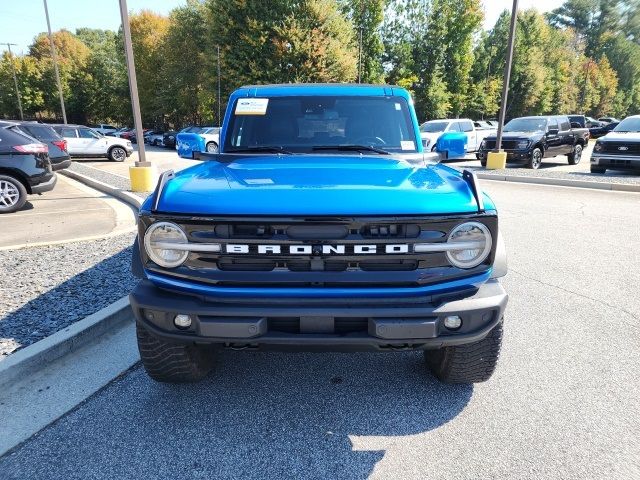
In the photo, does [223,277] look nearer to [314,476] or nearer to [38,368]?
[314,476]

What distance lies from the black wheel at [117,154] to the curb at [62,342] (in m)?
19.5

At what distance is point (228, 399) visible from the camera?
2.74 m

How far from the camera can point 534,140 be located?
15.7 m

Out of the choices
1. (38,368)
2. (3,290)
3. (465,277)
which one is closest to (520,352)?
(465,277)

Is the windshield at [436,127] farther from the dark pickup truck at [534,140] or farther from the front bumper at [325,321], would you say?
the front bumper at [325,321]

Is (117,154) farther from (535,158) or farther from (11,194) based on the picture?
(535,158)

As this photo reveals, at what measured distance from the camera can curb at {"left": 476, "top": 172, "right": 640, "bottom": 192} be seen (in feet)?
37.5

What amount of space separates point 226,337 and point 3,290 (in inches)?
127

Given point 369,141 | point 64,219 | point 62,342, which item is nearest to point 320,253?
point 369,141

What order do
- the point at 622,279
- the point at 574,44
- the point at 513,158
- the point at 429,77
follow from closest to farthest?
the point at 622,279 < the point at 513,158 < the point at 429,77 < the point at 574,44

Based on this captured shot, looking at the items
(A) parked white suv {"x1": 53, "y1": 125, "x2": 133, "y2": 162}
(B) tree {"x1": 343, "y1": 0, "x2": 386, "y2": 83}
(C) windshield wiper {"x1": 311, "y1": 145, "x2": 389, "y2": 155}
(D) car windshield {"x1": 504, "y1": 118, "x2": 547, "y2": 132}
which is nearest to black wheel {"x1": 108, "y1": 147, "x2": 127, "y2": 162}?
(A) parked white suv {"x1": 53, "y1": 125, "x2": 133, "y2": 162}

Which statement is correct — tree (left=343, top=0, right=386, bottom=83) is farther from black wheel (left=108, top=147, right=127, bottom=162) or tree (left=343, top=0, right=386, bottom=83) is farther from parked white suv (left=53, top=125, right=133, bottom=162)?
parked white suv (left=53, top=125, right=133, bottom=162)

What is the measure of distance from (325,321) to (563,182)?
1266cm

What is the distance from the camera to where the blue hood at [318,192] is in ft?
7.11
